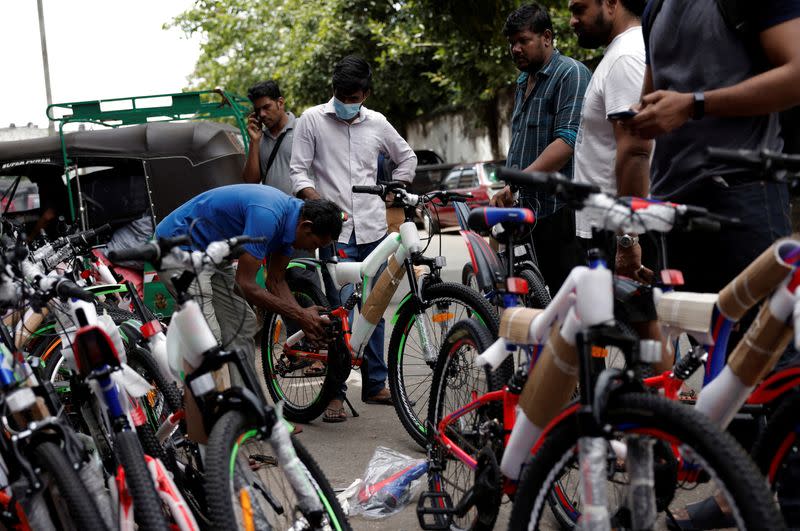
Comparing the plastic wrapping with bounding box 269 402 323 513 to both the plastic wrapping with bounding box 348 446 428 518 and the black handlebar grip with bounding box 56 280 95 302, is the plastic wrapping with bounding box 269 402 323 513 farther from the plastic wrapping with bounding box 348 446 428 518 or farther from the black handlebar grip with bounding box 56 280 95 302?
the plastic wrapping with bounding box 348 446 428 518

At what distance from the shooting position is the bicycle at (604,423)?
88.0 inches

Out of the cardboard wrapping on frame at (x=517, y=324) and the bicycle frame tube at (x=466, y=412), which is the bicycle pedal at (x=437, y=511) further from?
the cardboard wrapping on frame at (x=517, y=324)

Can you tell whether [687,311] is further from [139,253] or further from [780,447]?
[139,253]

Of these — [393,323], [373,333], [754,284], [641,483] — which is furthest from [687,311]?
[373,333]

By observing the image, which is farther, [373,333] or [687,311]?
[373,333]

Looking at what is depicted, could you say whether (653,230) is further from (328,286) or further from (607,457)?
(328,286)

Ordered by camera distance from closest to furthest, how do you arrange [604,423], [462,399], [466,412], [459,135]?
[604,423]
[466,412]
[462,399]
[459,135]

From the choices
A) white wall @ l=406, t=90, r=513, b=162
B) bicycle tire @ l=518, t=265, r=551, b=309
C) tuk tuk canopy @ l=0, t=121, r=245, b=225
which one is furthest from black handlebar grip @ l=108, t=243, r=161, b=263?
white wall @ l=406, t=90, r=513, b=162

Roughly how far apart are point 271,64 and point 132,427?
2902 cm

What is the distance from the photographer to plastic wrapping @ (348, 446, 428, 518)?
421 cm

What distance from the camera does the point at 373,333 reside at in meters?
5.76

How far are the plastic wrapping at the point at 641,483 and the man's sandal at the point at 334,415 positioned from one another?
3.50 m

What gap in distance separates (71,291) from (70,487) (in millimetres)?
722

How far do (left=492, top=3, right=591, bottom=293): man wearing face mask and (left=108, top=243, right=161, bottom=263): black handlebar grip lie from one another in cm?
266
